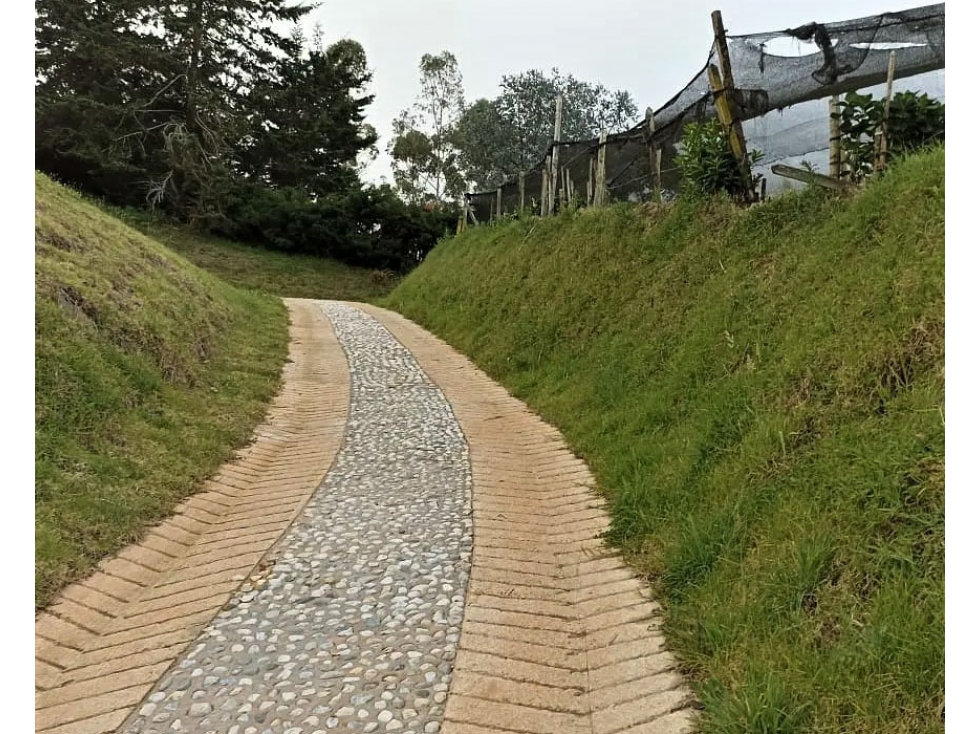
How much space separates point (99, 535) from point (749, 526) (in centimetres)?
310

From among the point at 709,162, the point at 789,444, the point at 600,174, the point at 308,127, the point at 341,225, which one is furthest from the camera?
the point at 308,127

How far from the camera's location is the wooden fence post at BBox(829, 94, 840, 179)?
5047mm

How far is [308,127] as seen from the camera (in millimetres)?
28109

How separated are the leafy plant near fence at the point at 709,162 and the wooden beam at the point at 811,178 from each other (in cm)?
72

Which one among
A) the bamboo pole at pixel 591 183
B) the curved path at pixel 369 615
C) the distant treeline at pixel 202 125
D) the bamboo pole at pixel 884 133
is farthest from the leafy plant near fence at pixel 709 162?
the distant treeline at pixel 202 125

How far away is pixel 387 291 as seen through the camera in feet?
74.6

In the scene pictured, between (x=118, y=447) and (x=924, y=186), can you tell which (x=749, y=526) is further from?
(x=118, y=447)

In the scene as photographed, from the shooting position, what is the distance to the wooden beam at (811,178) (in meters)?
4.91

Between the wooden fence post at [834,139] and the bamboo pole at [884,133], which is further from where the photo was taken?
the wooden fence post at [834,139]

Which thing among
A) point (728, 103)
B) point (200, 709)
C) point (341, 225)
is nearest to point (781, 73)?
point (728, 103)

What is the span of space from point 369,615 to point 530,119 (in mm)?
27879

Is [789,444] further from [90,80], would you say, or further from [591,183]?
[90,80]

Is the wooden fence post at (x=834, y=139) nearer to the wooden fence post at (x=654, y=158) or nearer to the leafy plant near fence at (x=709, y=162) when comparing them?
the leafy plant near fence at (x=709, y=162)

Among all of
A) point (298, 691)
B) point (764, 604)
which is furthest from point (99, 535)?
point (764, 604)
